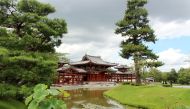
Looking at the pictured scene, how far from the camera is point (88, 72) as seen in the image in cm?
7981

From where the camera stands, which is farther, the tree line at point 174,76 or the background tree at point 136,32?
the tree line at point 174,76

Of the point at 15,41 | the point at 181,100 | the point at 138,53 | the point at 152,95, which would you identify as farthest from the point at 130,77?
the point at 15,41

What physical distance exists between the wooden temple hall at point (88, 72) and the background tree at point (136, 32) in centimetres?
2422

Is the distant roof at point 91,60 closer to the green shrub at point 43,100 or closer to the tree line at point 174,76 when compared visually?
the tree line at point 174,76

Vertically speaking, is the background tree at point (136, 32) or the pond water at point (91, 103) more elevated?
the background tree at point (136, 32)

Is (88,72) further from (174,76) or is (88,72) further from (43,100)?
(43,100)

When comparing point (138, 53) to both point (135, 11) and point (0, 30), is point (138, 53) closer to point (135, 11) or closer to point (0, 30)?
point (135, 11)

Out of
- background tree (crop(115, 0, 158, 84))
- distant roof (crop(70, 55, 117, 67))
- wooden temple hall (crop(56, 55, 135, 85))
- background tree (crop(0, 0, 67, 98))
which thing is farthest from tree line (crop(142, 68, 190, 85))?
background tree (crop(0, 0, 67, 98))

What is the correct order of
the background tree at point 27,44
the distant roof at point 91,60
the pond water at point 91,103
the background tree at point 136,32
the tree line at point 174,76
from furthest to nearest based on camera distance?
1. the distant roof at point 91,60
2. the tree line at point 174,76
3. the background tree at point 136,32
4. the pond water at point 91,103
5. the background tree at point 27,44

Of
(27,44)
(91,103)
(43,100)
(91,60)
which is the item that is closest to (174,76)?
(91,60)

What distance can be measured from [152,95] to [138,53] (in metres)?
15.9

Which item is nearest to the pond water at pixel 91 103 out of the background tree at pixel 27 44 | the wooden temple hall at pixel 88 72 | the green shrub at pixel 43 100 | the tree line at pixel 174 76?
the background tree at pixel 27 44

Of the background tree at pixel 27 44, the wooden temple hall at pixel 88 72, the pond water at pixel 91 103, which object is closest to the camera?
the background tree at pixel 27 44

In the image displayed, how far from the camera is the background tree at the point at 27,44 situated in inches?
856
